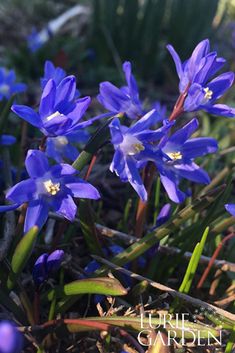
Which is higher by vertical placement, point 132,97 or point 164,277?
point 132,97

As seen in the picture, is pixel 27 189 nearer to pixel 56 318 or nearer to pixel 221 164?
pixel 56 318

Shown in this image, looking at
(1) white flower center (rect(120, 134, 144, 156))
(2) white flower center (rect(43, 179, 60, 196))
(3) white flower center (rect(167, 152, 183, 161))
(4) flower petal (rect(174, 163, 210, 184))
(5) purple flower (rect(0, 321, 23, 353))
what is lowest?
(4) flower petal (rect(174, 163, 210, 184))

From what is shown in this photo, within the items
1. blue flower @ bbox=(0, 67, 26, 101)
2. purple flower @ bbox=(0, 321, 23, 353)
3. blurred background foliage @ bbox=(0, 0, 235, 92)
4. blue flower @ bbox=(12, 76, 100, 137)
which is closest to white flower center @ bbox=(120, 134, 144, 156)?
blue flower @ bbox=(12, 76, 100, 137)

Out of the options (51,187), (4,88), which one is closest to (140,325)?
(51,187)

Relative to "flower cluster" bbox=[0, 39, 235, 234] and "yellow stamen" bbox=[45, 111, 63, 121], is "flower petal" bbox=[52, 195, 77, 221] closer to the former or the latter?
"flower cluster" bbox=[0, 39, 235, 234]

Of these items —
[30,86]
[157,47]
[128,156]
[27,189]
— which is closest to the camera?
[27,189]

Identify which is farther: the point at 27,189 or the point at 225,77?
the point at 225,77

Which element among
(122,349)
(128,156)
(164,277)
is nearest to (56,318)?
(122,349)
